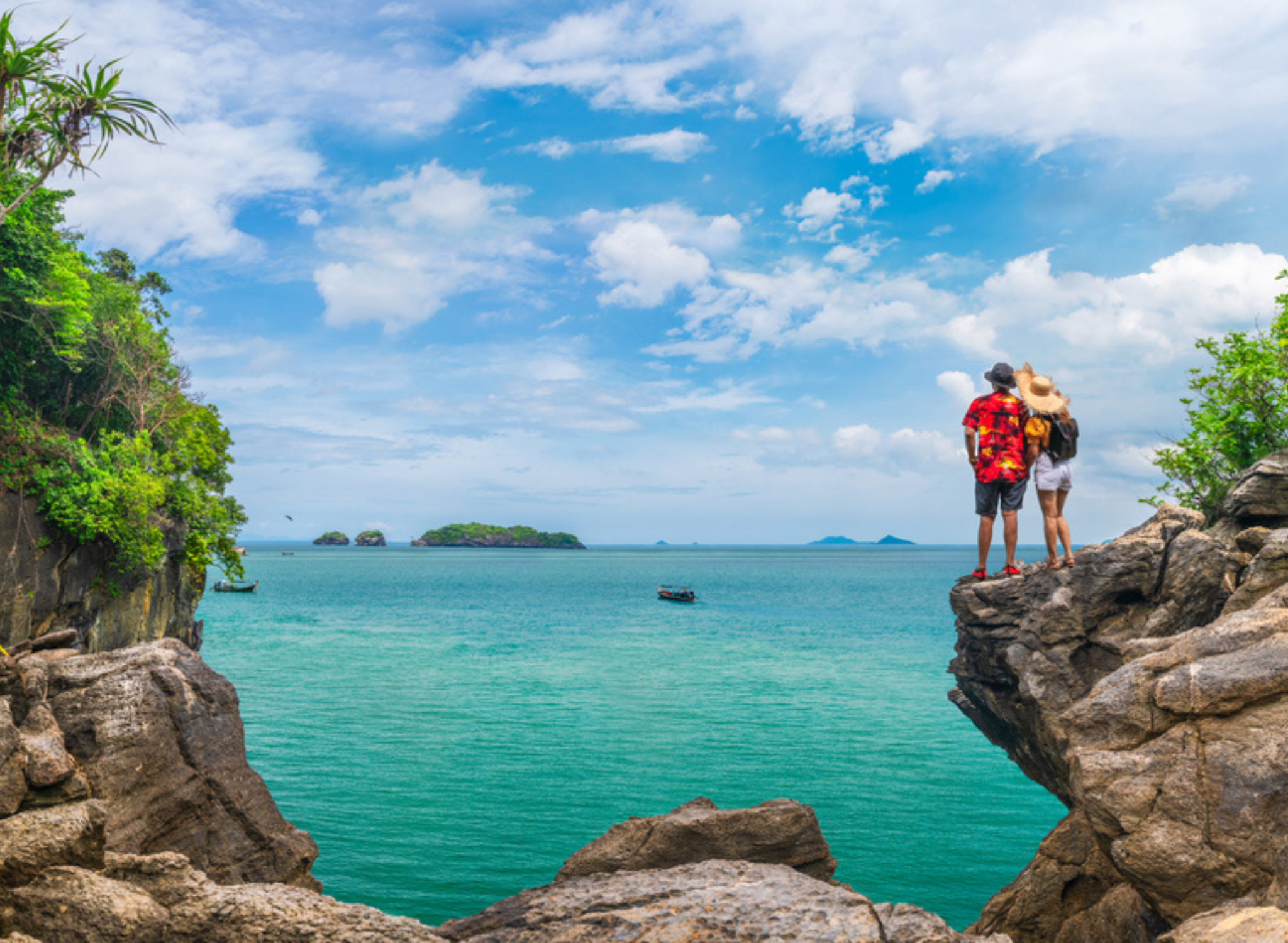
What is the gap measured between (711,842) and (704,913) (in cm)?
422

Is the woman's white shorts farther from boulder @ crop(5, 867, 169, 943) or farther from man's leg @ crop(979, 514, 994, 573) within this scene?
boulder @ crop(5, 867, 169, 943)

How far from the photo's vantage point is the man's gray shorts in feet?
41.7

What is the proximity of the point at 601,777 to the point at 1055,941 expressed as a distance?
16.0m

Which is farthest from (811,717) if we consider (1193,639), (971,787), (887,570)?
(887,570)

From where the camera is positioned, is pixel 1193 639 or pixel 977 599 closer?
pixel 1193 639

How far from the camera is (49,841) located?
21.7 feet

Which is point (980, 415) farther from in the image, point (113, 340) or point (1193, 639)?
point (113, 340)

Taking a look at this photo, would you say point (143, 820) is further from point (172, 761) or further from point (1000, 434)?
point (1000, 434)

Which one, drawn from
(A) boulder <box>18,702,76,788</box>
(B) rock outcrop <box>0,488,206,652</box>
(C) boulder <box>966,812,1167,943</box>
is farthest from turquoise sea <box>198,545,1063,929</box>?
(A) boulder <box>18,702,76,788</box>

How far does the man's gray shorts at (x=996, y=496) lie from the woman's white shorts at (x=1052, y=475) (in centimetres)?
25

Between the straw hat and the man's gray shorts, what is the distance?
1.20 metres

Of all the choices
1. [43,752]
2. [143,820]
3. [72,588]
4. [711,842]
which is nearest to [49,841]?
[43,752]

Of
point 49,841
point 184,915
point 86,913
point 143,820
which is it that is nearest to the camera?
point 86,913

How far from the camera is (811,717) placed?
104 feet
